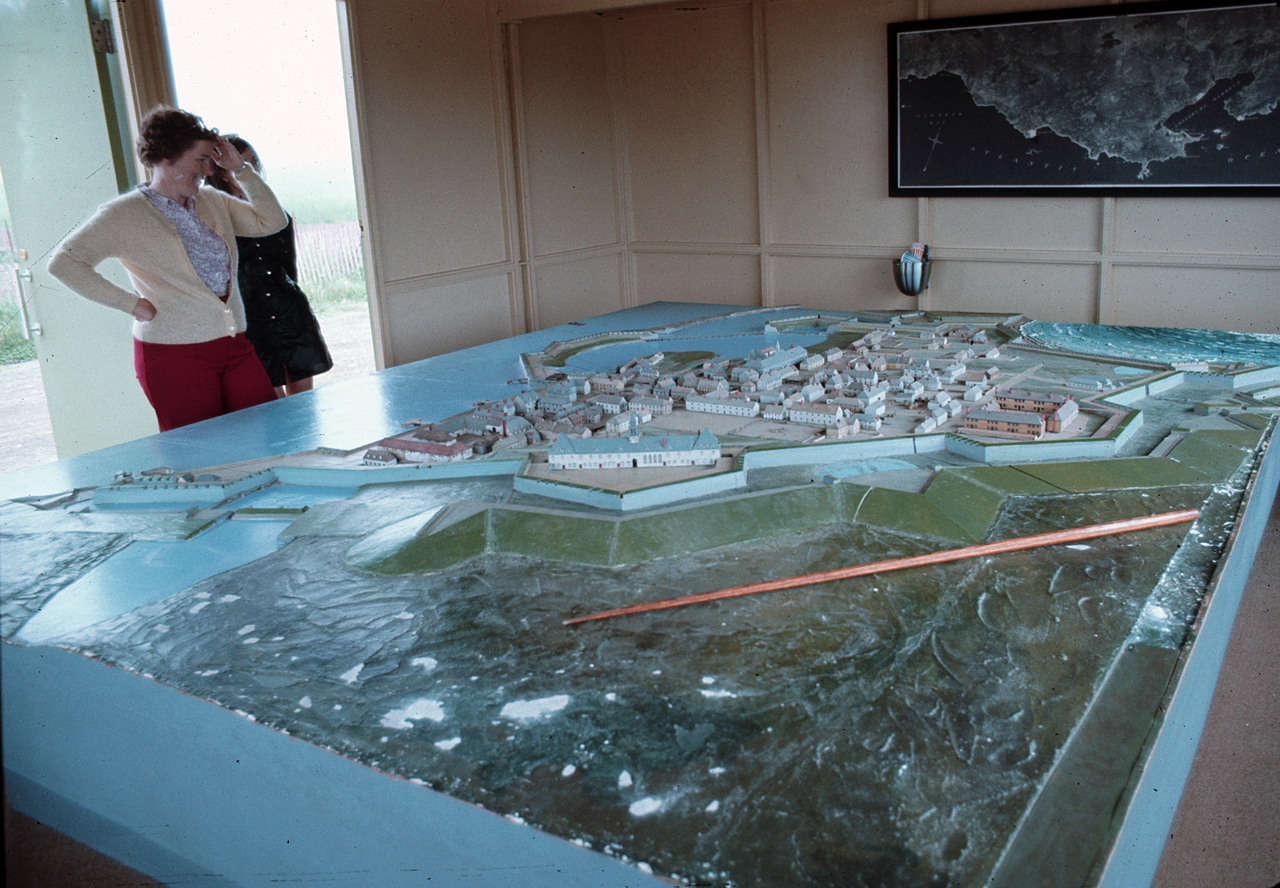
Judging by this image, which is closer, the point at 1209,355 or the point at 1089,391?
the point at 1089,391

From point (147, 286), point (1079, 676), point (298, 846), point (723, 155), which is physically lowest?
point (298, 846)

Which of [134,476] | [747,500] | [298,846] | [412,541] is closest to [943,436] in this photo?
[747,500]

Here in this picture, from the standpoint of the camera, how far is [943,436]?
3258mm

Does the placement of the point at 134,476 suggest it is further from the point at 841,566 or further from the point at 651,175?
the point at 651,175

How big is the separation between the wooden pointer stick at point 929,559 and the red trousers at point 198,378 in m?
2.44

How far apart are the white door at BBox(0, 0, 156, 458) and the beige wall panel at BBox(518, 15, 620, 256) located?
2.68 m

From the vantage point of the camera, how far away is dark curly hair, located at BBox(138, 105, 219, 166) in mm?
3567

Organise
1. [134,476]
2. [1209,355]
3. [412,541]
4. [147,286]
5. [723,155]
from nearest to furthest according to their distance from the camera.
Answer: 1. [412,541]
2. [134,476]
3. [147,286]
4. [1209,355]
5. [723,155]

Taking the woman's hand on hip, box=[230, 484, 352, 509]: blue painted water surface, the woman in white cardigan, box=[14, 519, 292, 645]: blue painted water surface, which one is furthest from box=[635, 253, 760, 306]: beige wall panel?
box=[14, 519, 292, 645]: blue painted water surface

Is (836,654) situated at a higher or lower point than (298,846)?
higher

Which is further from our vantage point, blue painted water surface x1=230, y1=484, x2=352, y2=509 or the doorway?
the doorway

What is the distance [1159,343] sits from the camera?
4.71 metres

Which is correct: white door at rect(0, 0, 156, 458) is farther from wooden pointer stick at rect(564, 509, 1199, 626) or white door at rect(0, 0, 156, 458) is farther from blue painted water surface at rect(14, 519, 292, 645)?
wooden pointer stick at rect(564, 509, 1199, 626)

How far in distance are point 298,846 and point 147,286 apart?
2525 mm
